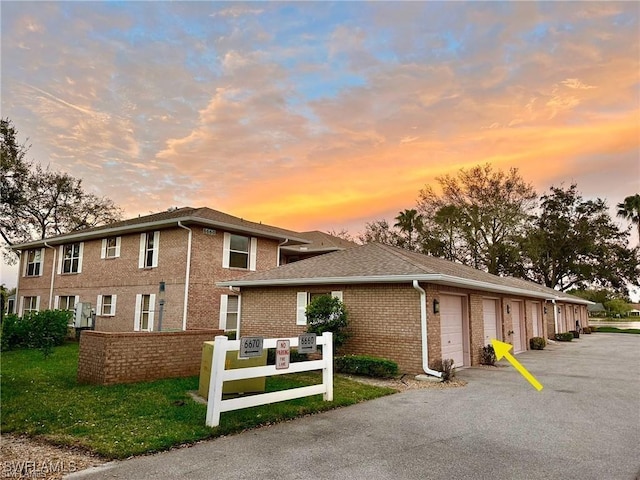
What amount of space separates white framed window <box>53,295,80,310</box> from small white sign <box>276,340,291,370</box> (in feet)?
59.7

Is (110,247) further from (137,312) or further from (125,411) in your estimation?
(125,411)

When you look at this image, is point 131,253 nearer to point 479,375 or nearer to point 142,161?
point 142,161

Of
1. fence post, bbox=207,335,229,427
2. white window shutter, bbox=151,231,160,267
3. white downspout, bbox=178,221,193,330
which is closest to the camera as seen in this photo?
fence post, bbox=207,335,229,427

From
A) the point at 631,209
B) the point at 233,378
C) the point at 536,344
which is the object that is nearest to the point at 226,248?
the point at 233,378

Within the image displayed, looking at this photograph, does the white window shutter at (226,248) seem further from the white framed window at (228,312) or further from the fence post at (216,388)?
the fence post at (216,388)

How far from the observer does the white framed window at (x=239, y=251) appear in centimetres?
1788

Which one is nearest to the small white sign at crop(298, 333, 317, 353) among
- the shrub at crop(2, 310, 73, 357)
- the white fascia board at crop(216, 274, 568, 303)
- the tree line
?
the white fascia board at crop(216, 274, 568, 303)

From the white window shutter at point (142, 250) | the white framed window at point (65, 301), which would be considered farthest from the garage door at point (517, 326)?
the white framed window at point (65, 301)

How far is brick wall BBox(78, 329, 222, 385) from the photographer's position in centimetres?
822

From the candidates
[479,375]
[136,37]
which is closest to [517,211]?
[479,375]

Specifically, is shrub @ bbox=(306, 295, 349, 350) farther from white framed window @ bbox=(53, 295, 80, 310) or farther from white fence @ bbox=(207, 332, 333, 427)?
white framed window @ bbox=(53, 295, 80, 310)

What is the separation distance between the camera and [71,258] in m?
21.8

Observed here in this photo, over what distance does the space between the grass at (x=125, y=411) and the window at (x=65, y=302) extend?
1255 cm

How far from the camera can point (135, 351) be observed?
8.69m
